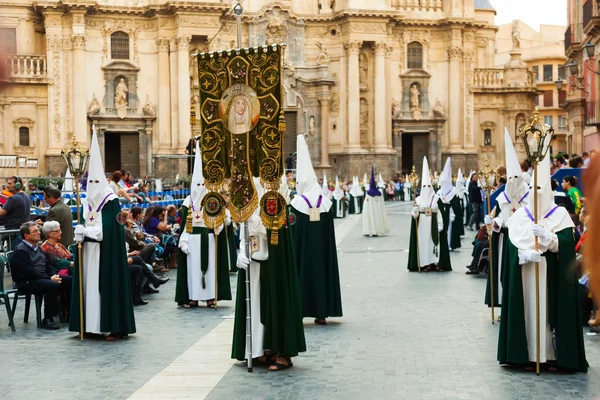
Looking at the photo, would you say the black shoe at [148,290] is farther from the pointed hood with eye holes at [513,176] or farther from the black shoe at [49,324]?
the pointed hood with eye holes at [513,176]

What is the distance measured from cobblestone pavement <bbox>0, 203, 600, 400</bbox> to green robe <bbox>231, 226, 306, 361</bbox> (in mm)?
285

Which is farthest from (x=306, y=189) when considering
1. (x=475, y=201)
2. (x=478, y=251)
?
(x=475, y=201)

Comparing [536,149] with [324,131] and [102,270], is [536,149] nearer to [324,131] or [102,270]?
[102,270]

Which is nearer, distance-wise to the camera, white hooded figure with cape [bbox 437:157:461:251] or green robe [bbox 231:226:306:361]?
green robe [bbox 231:226:306:361]

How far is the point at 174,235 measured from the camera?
61.7ft

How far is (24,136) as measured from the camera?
4450 cm

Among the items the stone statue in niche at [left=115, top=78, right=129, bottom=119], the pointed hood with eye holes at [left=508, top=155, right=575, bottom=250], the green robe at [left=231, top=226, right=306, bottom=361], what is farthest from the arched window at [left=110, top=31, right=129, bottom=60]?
the pointed hood with eye holes at [left=508, top=155, right=575, bottom=250]

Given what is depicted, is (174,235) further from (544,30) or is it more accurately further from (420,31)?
(544,30)

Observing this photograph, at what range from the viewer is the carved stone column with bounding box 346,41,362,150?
4788 centimetres

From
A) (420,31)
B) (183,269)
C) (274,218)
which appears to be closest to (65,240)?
(183,269)

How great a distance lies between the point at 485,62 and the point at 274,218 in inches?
1958

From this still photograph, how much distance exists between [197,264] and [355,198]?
29603mm

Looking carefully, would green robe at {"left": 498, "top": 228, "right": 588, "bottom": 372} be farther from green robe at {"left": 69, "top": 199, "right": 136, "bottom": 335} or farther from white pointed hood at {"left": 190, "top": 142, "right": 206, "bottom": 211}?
white pointed hood at {"left": 190, "top": 142, "right": 206, "bottom": 211}

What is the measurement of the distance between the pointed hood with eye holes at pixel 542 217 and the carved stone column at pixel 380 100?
1582 inches
